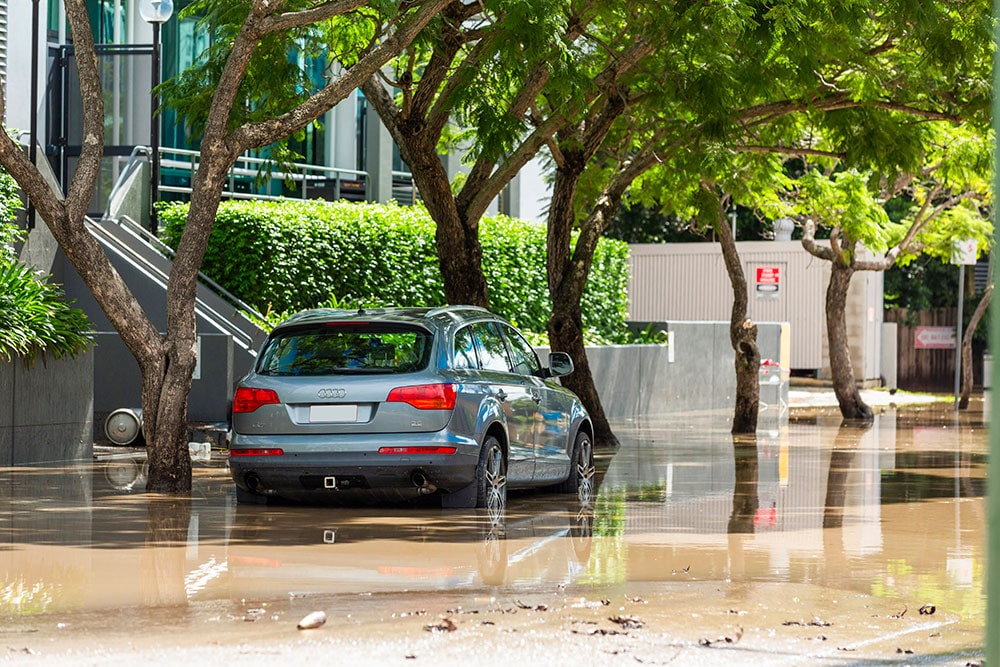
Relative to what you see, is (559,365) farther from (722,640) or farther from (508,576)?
(722,640)

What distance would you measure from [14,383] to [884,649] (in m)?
10.4

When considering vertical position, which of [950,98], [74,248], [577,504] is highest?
[950,98]

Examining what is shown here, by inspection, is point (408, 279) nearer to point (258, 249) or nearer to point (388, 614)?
point (258, 249)

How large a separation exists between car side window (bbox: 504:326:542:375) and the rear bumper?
1636mm

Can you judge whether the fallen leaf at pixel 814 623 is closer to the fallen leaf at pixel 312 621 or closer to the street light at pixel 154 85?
the fallen leaf at pixel 312 621

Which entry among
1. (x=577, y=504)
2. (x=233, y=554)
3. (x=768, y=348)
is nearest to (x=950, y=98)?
(x=577, y=504)

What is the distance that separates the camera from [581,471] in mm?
13875

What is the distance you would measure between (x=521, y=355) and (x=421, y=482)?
7.30 ft

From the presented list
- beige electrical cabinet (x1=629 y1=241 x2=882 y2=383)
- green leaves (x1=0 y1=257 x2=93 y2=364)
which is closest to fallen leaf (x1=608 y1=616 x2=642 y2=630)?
green leaves (x1=0 y1=257 x2=93 y2=364)

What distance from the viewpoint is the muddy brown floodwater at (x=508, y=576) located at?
672 centimetres

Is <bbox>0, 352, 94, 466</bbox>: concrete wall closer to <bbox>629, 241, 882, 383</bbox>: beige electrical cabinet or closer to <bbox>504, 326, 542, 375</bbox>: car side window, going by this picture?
<bbox>504, 326, 542, 375</bbox>: car side window

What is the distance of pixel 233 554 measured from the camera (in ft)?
30.9

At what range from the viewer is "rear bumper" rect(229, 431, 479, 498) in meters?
11.2

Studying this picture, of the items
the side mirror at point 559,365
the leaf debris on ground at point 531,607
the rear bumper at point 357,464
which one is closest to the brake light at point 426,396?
the rear bumper at point 357,464
